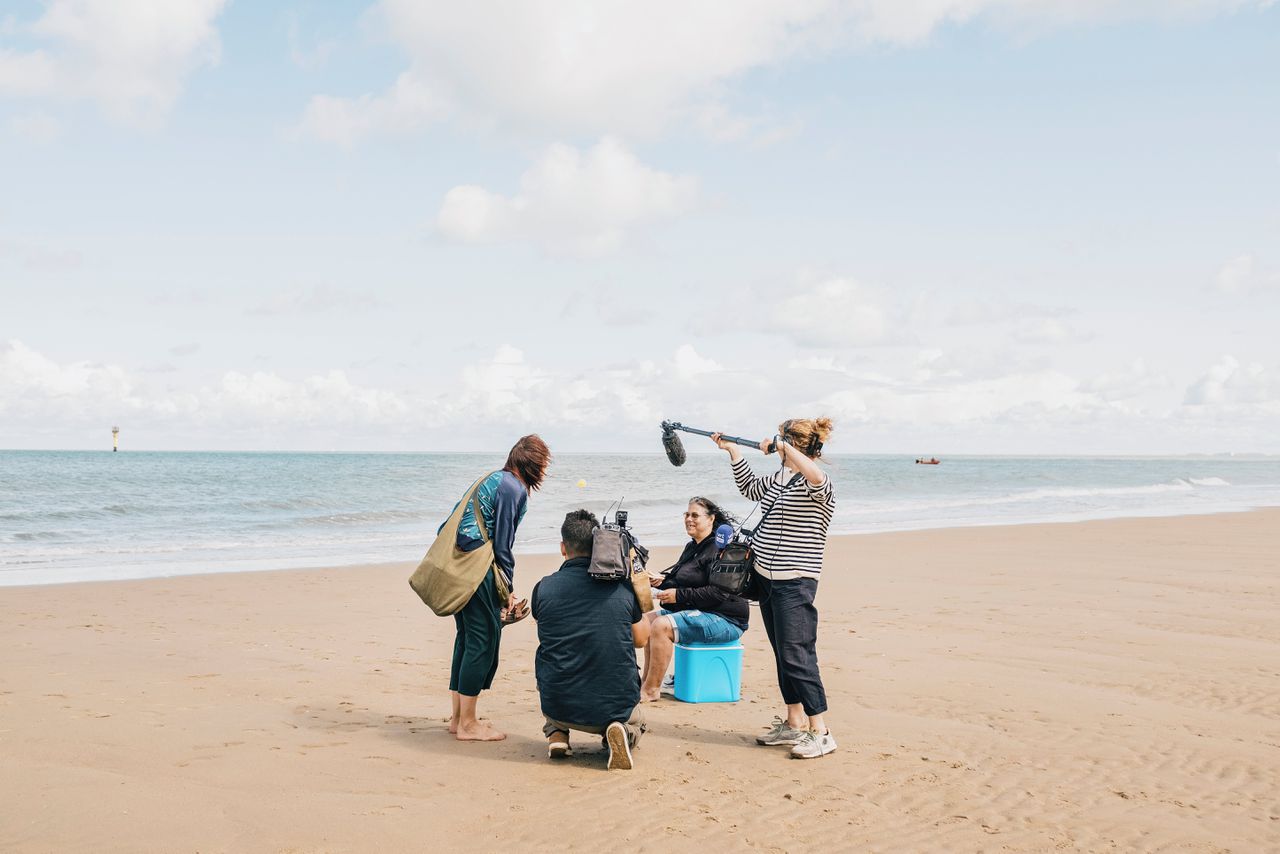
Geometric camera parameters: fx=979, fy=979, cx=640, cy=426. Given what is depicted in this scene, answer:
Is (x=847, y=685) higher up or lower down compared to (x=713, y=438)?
lower down

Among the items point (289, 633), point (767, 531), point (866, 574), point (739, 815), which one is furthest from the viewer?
point (866, 574)

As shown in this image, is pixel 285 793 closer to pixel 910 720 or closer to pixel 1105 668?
pixel 910 720

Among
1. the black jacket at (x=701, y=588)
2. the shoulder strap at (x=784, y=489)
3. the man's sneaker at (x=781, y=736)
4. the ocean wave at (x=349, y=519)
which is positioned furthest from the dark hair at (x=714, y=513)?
the ocean wave at (x=349, y=519)

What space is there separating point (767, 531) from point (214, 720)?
3.42 meters

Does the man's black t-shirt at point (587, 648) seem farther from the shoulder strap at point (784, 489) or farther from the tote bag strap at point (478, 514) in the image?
the shoulder strap at point (784, 489)

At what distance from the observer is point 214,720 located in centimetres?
574

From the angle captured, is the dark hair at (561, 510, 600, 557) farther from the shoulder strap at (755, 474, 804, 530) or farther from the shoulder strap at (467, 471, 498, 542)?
the shoulder strap at (755, 474, 804, 530)

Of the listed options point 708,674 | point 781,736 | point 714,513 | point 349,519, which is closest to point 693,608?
point 708,674

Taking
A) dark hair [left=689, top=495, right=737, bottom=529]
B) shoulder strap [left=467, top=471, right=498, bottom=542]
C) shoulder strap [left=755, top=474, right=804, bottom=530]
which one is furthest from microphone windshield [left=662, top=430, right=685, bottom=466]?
shoulder strap [left=467, top=471, right=498, bottom=542]

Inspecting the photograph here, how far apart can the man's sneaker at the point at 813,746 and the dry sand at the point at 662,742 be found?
0.07 metres

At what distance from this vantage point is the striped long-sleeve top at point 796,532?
5.19m

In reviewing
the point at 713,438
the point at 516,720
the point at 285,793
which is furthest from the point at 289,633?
the point at 713,438

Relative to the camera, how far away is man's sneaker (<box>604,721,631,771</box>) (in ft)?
16.0

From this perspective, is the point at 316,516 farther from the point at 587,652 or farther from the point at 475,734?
the point at 587,652
